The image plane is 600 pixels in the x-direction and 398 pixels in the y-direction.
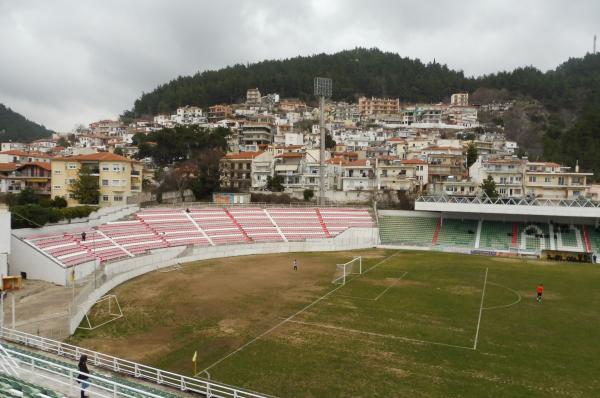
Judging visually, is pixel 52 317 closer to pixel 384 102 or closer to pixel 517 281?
pixel 517 281

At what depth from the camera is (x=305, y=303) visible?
2722cm

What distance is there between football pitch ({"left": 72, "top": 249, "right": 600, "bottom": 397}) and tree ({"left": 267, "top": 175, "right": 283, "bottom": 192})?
116ft

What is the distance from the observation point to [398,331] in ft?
72.4

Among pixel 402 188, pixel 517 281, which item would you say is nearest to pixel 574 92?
pixel 402 188

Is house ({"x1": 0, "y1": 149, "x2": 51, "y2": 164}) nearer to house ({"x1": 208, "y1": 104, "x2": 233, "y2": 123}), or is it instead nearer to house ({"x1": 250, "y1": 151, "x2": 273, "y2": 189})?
house ({"x1": 250, "y1": 151, "x2": 273, "y2": 189})

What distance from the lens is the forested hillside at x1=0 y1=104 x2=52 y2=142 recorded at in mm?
161500

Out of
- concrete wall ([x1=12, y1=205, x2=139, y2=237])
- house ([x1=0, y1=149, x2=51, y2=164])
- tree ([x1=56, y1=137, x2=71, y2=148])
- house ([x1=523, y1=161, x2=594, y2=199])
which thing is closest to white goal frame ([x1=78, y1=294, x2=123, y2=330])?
concrete wall ([x1=12, y1=205, x2=139, y2=237])

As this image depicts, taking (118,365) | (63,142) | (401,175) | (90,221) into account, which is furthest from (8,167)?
(63,142)

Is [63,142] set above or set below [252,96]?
below

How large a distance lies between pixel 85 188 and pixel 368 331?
43.8 metres

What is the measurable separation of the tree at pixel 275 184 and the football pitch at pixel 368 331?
35360 millimetres

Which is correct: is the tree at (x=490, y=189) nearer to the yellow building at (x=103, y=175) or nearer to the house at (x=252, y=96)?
the yellow building at (x=103, y=175)

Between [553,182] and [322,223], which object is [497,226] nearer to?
[553,182]

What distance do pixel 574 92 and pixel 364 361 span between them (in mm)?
168745
